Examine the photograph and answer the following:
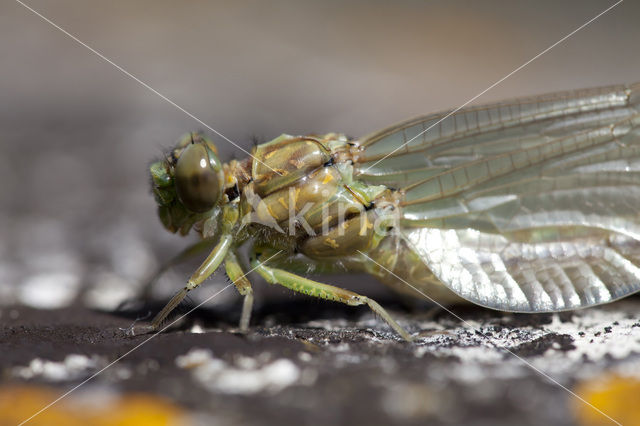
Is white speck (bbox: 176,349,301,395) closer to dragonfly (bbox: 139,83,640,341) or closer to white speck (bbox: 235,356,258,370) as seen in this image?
white speck (bbox: 235,356,258,370)

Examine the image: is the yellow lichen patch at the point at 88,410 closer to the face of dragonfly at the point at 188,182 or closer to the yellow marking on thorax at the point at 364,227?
the face of dragonfly at the point at 188,182

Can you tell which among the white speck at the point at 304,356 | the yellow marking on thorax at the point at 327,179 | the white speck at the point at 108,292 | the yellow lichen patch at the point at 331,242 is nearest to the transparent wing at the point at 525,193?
the yellow marking on thorax at the point at 327,179


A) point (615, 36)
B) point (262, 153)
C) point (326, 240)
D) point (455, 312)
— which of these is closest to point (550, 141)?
point (455, 312)

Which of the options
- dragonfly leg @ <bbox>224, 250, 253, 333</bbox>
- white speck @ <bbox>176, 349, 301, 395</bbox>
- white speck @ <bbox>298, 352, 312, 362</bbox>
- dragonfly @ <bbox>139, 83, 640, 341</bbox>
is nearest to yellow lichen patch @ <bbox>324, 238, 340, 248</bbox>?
dragonfly @ <bbox>139, 83, 640, 341</bbox>

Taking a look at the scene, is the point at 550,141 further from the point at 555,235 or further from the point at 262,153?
the point at 262,153

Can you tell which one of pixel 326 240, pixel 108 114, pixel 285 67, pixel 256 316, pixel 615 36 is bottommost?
pixel 256 316

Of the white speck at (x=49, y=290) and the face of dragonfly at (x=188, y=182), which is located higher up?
the face of dragonfly at (x=188, y=182)
